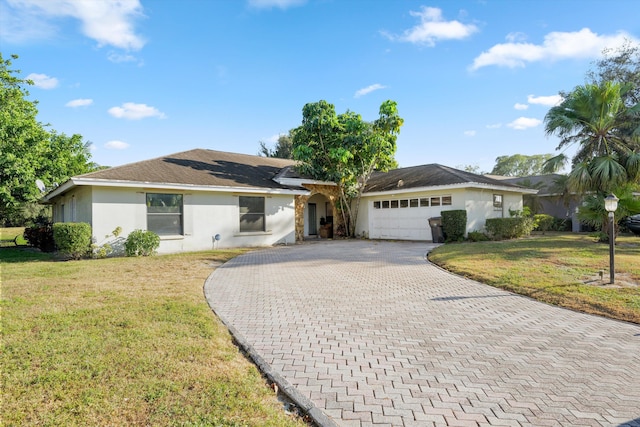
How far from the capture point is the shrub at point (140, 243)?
12.2 metres

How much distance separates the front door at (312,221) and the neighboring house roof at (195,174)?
11.8 ft

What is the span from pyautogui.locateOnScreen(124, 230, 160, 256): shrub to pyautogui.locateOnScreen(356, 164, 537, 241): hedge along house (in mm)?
11738

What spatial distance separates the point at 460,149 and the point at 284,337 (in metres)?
26.7

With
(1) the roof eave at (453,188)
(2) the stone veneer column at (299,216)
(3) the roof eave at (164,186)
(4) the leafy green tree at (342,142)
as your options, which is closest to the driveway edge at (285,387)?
(3) the roof eave at (164,186)

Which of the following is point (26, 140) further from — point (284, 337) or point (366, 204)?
point (284, 337)

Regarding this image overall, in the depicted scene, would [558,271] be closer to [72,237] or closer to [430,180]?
[430,180]

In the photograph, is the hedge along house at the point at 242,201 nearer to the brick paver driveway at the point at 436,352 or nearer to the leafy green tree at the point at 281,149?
the brick paver driveway at the point at 436,352

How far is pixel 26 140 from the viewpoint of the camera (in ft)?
59.3

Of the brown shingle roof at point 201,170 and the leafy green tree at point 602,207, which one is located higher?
the brown shingle roof at point 201,170

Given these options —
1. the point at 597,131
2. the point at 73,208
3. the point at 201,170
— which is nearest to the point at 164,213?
the point at 201,170

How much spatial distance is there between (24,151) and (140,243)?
1144 centimetres

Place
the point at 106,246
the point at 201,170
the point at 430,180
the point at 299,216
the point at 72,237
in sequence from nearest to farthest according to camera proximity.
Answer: the point at 72,237
the point at 106,246
the point at 201,170
the point at 430,180
the point at 299,216

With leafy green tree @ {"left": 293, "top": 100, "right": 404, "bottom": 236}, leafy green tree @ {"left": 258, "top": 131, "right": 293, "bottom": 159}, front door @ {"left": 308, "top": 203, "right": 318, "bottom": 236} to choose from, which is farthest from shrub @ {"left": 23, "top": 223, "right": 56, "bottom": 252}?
leafy green tree @ {"left": 258, "top": 131, "right": 293, "bottom": 159}

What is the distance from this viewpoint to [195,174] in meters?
15.0
